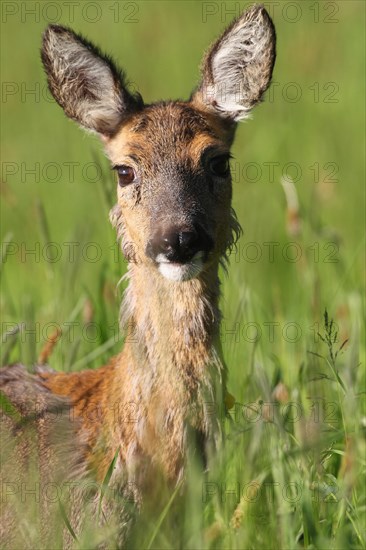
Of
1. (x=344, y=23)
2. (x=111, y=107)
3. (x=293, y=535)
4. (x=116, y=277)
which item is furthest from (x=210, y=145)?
(x=344, y=23)

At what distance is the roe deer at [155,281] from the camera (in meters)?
5.57

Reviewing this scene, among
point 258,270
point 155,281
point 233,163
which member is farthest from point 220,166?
point 233,163

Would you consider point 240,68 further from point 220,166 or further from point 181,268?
point 181,268

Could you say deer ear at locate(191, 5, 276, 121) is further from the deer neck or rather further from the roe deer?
the deer neck

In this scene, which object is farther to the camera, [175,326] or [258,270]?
[258,270]

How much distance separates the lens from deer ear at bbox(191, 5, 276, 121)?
6402mm

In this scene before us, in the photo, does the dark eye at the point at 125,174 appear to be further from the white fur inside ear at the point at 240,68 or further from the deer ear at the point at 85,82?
the white fur inside ear at the point at 240,68

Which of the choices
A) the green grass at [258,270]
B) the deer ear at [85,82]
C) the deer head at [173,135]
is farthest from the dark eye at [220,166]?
the green grass at [258,270]

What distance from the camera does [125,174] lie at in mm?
6051

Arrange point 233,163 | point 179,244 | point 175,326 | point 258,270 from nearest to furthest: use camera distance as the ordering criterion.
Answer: point 179,244 → point 175,326 → point 258,270 → point 233,163

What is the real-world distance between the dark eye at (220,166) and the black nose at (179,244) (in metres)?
0.59

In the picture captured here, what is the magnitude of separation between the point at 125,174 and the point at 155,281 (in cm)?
62

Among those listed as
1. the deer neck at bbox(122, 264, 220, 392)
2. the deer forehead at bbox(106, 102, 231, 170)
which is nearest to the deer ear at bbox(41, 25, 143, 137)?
the deer forehead at bbox(106, 102, 231, 170)

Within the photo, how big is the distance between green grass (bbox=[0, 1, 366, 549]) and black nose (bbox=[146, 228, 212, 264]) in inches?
24.0
